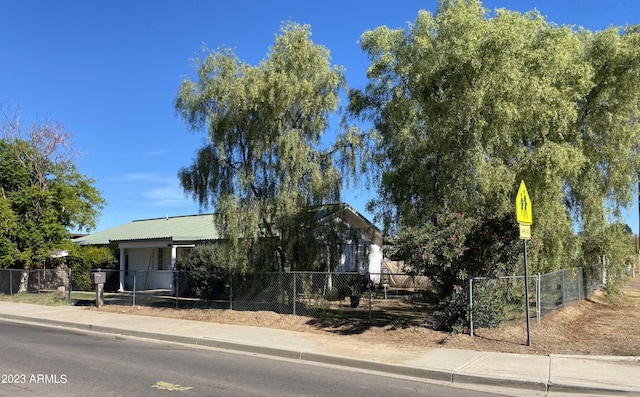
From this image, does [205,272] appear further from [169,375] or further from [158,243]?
[158,243]

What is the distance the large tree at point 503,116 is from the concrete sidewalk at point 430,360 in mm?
3639

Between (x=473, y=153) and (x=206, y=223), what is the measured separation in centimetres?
1965

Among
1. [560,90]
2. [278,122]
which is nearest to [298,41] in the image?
[278,122]

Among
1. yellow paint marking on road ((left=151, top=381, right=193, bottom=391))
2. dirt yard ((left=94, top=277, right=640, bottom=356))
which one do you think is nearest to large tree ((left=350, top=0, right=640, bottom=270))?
dirt yard ((left=94, top=277, right=640, bottom=356))

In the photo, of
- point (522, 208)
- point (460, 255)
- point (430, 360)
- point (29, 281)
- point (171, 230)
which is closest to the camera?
point (430, 360)

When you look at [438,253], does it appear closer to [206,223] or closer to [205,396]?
[205,396]

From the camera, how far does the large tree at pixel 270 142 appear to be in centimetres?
1464

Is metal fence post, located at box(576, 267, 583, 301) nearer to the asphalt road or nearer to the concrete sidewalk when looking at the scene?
the concrete sidewalk

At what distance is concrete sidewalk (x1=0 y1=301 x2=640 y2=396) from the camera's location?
7.63 meters

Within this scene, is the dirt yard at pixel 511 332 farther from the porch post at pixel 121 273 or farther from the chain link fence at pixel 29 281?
the porch post at pixel 121 273

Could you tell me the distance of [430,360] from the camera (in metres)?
9.14

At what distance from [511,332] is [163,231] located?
69.5 ft

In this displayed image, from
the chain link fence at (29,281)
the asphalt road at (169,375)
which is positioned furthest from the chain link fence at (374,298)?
the chain link fence at (29,281)

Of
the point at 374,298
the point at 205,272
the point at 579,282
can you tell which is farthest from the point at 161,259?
the point at 579,282
